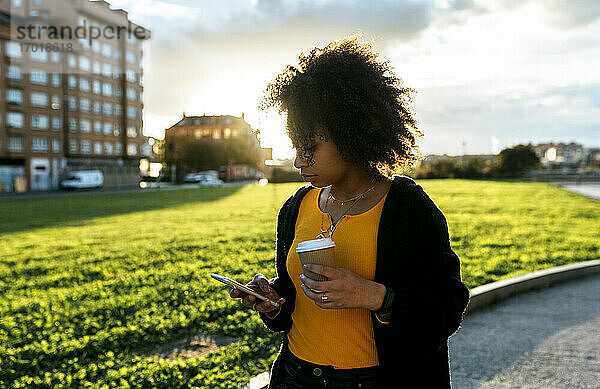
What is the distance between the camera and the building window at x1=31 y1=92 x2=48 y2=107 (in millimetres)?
58594

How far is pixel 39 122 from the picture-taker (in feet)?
194

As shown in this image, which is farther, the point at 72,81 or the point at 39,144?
the point at 72,81

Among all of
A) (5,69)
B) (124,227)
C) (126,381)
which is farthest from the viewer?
(5,69)

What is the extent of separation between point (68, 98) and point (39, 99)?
460cm

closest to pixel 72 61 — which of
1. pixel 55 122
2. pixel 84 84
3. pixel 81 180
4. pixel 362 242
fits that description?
pixel 84 84

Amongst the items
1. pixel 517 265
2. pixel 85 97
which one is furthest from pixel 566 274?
pixel 85 97

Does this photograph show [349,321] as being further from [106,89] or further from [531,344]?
[106,89]

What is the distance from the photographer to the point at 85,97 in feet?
215

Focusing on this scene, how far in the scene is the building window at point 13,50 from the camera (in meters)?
55.2

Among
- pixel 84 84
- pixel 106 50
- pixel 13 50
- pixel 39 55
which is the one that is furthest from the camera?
pixel 106 50

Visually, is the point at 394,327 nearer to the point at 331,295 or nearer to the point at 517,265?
the point at 331,295

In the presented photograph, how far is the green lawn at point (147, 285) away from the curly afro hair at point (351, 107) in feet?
9.05

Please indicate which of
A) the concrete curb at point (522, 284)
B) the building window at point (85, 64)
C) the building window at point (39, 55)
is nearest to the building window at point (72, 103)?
the building window at point (85, 64)

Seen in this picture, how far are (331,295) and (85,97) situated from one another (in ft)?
230
